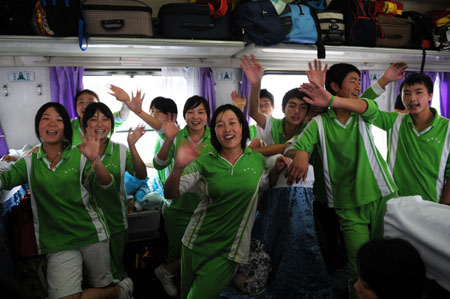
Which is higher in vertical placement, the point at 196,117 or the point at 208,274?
the point at 196,117

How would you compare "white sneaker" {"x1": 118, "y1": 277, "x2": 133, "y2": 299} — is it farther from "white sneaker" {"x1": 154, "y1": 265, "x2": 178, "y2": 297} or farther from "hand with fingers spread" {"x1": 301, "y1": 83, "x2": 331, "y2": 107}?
"hand with fingers spread" {"x1": 301, "y1": 83, "x2": 331, "y2": 107}

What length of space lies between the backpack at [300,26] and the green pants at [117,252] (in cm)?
341

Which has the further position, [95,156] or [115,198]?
[115,198]

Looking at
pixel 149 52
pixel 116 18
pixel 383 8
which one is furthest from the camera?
pixel 383 8

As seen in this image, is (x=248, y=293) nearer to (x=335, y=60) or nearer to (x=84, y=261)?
(x=84, y=261)

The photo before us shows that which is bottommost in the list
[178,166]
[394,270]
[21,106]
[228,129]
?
[394,270]

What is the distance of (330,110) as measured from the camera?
2682 mm

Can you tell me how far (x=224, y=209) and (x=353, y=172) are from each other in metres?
1.23

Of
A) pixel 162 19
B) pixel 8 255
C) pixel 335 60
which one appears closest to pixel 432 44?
pixel 335 60

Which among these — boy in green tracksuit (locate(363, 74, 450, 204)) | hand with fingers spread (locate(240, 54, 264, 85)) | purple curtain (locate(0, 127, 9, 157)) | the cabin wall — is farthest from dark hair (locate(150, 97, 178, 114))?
purple curtain (locate(0, 127, 9, 157))

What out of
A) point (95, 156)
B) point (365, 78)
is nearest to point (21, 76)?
point (95, 156)

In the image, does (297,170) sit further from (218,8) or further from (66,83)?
(66,83)

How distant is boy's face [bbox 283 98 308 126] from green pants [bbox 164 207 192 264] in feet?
5.08

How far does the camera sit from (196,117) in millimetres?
3316
